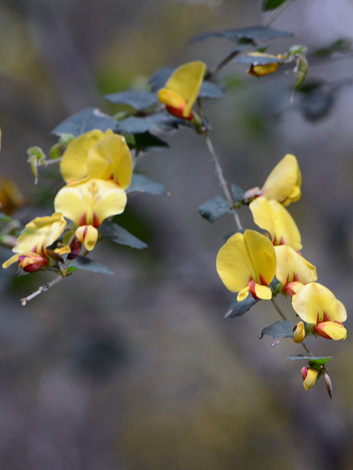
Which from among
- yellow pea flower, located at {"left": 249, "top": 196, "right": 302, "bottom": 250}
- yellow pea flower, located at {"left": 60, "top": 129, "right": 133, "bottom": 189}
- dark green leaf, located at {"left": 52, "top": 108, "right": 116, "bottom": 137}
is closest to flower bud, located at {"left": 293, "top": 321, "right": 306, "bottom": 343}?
yellow pea flower, located at {"left": 249, "top": 196, "right": 302, "bottom": 250}

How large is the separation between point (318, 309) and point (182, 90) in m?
0.29

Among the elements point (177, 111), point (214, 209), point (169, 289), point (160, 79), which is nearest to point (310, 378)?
point (214, 209)

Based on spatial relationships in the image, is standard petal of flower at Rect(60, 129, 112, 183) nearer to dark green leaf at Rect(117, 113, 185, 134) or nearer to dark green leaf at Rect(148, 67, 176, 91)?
dark green leaf at Rect(117, 113, 185, 134)

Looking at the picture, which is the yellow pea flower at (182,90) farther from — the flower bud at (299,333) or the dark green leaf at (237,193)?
the flower bud at (299,333)

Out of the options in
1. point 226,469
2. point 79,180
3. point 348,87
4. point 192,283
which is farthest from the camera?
point 226,469

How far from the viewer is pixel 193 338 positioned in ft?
7.85

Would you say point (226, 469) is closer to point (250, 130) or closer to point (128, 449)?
point (128, 449)

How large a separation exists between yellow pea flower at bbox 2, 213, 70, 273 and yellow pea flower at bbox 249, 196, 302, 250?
0.18m

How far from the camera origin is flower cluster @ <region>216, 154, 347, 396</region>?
1.18 feet

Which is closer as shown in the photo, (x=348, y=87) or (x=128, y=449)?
(x=348, y=87)

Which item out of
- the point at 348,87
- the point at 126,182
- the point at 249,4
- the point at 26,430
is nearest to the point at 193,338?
the point at 26,430

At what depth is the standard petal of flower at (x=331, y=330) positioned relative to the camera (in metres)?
0.35

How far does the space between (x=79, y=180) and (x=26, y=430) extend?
2127 millimetres

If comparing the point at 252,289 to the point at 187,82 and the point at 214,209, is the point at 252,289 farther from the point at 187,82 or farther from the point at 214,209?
the point at 187,82
